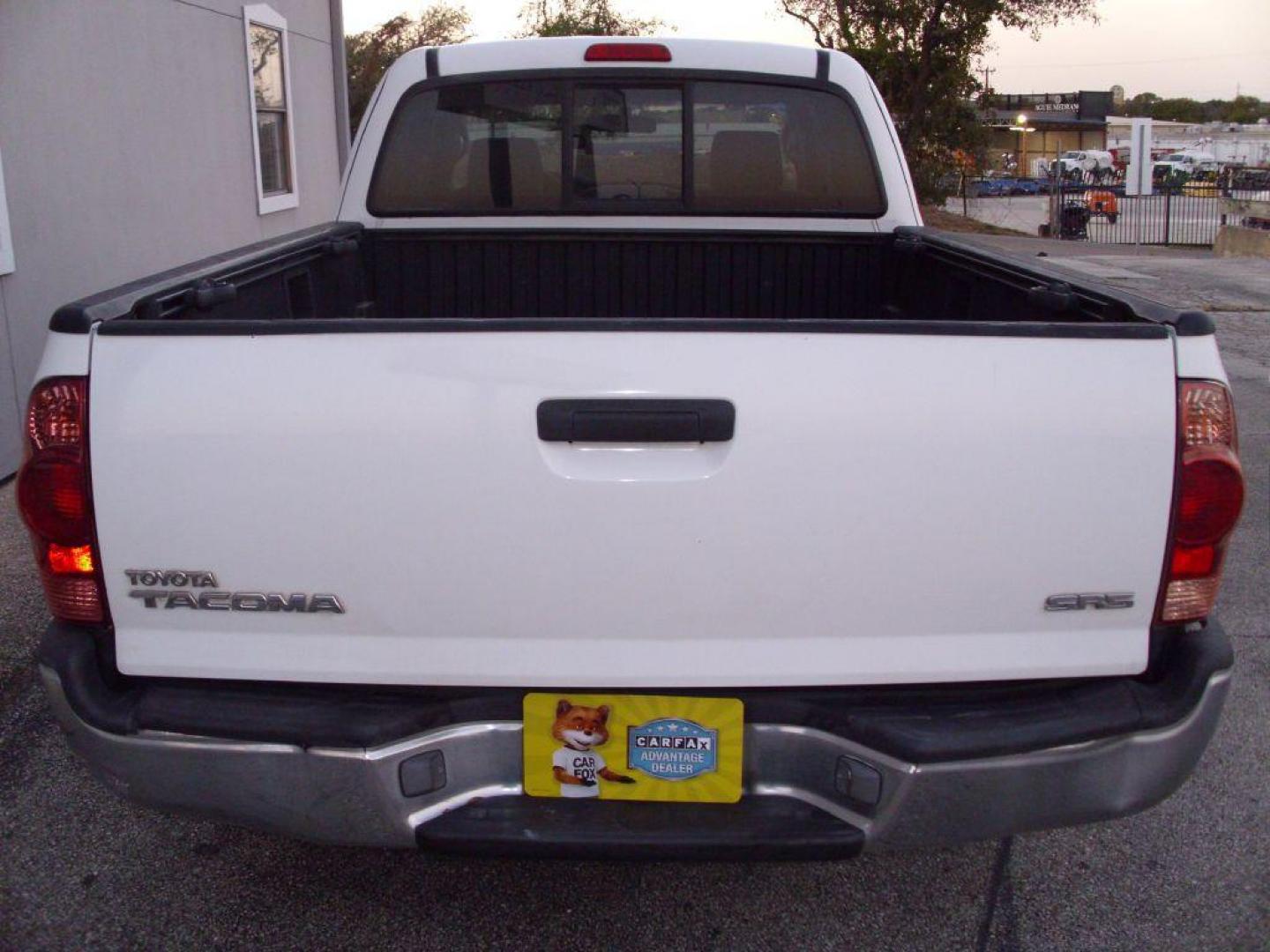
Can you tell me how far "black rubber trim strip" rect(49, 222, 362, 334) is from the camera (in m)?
2.19

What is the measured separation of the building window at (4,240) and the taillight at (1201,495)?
593 centimetres

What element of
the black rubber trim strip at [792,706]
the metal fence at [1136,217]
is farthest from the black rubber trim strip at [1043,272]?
the metal fence at [1136,217]

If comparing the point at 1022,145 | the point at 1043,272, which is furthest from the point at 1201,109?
the point at 1043,272

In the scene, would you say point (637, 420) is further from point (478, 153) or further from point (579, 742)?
point (478, 153)

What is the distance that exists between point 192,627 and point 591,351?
89 centimetres

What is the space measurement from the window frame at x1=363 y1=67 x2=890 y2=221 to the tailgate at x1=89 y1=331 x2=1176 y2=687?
223 centimetres

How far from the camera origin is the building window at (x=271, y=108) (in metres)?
10.7

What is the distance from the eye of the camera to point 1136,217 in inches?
1073

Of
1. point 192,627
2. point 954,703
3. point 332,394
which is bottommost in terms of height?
point 954,703

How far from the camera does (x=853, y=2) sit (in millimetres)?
26609

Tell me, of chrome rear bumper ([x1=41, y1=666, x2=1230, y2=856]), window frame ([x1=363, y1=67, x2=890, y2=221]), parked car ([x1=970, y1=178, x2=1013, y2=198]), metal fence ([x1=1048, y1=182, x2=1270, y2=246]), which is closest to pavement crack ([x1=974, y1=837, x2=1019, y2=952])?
chrome rear bumper ([x1=41, y1=666, x2=1230, y2=856])

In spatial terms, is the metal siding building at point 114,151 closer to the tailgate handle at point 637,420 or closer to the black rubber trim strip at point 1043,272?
the black rubber trim strip at point 1043,272

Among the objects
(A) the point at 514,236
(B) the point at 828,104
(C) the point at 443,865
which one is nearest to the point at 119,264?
(A) the point at 514,236

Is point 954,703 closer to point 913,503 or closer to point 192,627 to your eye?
point 913,503
